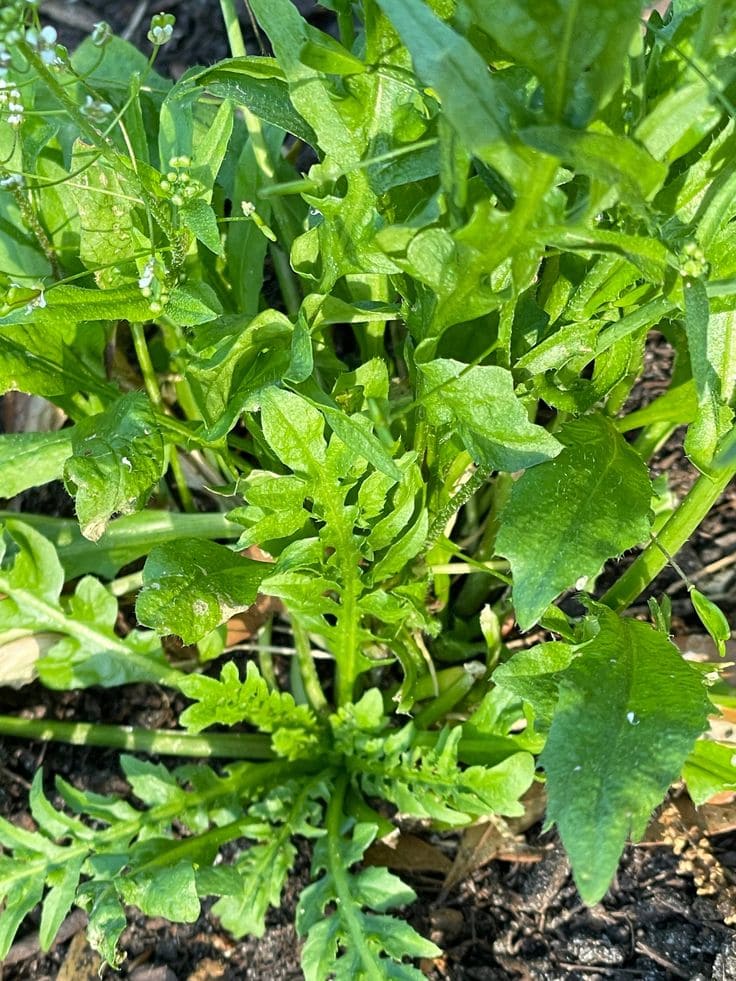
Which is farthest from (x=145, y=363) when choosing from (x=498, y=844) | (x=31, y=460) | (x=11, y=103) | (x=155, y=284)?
(x=498, y=844)

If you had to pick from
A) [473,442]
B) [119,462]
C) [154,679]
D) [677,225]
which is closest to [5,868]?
[154,679]

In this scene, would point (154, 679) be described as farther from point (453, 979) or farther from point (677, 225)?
point (677, 225)

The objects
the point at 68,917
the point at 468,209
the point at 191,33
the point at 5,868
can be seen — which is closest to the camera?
the point at 468,209

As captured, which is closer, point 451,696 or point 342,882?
point 342,882

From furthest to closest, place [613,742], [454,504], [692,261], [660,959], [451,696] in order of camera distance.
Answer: [451,696] → [660,959] → [454,504] → [613,742] → [692,261]

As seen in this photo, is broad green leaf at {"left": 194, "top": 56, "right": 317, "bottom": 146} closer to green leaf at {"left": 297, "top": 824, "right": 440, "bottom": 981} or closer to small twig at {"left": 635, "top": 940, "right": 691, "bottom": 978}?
green leaf at {"left": 297, "top": 824, "right": 440, "bottom": 981}

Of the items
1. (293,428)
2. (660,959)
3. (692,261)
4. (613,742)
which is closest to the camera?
(692,261)

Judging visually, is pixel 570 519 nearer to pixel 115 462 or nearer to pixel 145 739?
pixel 115 462

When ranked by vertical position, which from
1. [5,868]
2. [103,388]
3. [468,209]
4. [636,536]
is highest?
[468,209]
